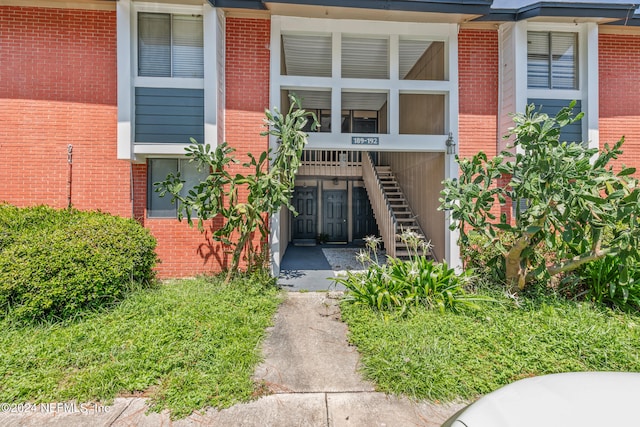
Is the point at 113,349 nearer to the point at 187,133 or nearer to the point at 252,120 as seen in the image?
the point at 187,133

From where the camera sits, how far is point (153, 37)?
5922 millimetres

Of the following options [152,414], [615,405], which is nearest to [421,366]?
[615,405]

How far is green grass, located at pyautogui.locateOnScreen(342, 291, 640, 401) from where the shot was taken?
9.82 ft

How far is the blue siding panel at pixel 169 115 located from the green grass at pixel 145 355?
306 centimetres

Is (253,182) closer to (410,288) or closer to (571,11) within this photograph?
(410,288)

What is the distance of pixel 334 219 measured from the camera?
11641 millimetres

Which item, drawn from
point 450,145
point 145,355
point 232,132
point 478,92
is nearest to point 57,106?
point 232,132

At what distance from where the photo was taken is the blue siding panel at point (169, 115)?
5.84m

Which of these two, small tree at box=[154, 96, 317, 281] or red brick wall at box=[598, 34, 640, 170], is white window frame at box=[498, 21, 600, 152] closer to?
red brick wall at box=[598, 34, 640, 170]

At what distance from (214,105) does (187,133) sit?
77cm

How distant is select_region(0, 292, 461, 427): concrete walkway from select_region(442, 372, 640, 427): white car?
1.04 metres

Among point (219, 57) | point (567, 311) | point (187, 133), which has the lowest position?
point (567, 311)

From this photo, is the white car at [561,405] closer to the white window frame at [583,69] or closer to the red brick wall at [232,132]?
the red brick wall at [232,132]

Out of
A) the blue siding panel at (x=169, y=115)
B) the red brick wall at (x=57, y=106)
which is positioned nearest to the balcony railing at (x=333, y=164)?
the blue siding panel at (x=169, y=115)
